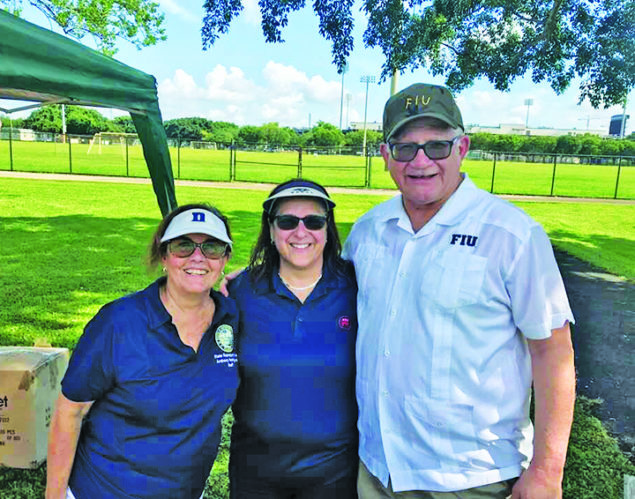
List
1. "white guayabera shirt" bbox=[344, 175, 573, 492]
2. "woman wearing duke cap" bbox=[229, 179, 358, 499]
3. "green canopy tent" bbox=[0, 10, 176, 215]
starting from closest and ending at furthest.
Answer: "white guayabera shirt" bbox=[344, 175, 573, 492], "woman wearing duke cap" bbox=[229, 179, 358, 499], "green canopy tent" bbox=[0, 10, 176, 215]

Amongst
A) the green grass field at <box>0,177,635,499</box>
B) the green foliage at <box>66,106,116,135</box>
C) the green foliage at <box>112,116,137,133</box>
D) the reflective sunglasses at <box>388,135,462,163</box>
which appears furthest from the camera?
the green foliage at <box>112,116,137,133</box>

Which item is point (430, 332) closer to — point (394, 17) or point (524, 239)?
point (524, 239)

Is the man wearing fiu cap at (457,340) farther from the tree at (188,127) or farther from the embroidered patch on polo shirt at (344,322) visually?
the tree at (188,127)

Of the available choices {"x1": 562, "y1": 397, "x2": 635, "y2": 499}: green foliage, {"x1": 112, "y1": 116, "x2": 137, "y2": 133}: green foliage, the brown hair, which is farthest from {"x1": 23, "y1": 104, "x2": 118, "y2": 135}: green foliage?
the brown hair

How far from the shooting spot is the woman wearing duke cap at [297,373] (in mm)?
2029

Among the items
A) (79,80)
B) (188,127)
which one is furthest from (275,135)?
(79,80)

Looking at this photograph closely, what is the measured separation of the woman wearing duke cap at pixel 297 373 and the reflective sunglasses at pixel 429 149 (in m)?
0.43

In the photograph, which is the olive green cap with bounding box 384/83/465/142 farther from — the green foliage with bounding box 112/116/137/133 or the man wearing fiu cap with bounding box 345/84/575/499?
the green foliage with bounding box 112/116/137/133

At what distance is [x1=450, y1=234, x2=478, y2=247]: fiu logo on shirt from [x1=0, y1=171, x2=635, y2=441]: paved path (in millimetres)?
3276

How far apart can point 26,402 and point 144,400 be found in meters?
1.79

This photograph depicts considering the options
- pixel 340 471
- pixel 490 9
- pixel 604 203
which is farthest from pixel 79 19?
pixel 604 203

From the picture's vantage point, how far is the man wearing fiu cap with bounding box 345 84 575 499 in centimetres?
172

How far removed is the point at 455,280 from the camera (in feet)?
5.77

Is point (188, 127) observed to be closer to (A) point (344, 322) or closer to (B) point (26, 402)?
(B) point (26, 402)
